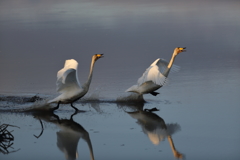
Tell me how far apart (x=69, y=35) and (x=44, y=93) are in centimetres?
825

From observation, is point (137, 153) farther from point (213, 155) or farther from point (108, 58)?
point (108, 58)

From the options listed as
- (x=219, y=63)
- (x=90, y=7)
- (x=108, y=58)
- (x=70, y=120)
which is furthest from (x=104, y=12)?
(x=70, y=120)

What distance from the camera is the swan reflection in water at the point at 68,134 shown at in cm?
750

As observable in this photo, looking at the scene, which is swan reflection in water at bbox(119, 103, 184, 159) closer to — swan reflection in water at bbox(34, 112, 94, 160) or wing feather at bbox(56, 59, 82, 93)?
swan reflection in water at bbox(34, 112, 94, 160)

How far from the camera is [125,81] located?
12.4 m

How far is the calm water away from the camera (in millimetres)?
7684

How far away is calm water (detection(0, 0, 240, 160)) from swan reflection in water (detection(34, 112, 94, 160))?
2 cm

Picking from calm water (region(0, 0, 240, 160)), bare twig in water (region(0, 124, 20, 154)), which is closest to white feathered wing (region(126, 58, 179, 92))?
calm water (region(0, 0, 240, 160))

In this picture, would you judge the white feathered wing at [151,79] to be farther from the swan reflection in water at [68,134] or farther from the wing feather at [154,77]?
the swan reflection in water at [68,134]

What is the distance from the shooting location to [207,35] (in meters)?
18.1

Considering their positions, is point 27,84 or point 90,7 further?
point 90,7

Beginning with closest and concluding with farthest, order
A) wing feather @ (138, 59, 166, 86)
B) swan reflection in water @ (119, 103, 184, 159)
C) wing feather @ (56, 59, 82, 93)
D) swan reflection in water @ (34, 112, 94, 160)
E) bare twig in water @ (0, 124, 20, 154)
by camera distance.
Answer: swan reflection in water @ (34, 112, 94, 160) → bare twig in water @ (0, 124, 20, 154) → swan reflection in water @ (119, 103, 184, 159) → wing feather @ (56, 59, 82, 93) → wing feather @ (138, 59, 166, 86)

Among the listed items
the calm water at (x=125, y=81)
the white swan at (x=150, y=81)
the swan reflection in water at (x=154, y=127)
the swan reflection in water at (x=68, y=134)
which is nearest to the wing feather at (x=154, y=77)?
the white swan at (x=150, y=81)

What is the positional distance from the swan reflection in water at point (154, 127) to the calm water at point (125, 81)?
0.06ft
